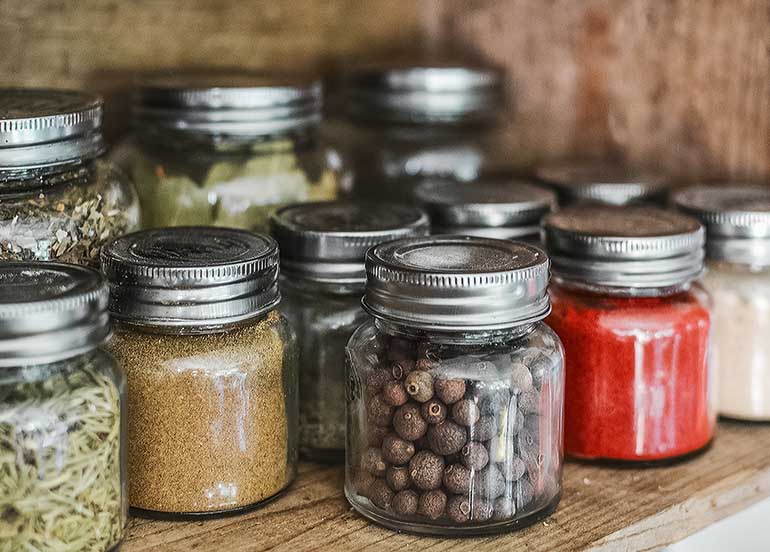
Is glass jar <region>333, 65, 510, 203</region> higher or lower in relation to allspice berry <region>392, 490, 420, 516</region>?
higher

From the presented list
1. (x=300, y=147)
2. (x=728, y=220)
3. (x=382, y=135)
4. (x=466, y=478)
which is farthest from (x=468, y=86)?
(x=466, y=478)

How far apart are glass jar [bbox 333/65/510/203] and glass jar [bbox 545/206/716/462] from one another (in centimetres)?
34

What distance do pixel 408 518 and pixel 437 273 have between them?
0.72 ft

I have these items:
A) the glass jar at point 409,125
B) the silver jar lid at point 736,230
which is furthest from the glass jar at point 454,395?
the glass jar at point 409,125

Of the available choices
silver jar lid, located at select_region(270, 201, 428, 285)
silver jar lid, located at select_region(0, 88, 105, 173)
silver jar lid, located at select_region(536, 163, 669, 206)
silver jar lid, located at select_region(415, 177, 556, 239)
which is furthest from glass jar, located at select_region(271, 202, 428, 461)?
silver jar lid, located at select_region(536, 163, 669, 206)

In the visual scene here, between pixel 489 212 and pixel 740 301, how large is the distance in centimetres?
29

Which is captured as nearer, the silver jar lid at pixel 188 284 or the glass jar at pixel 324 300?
the silver jar lid at pixel 188 284

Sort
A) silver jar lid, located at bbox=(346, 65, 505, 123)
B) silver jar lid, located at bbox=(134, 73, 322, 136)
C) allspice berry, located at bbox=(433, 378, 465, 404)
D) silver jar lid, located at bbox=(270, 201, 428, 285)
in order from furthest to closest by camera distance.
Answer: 1. silver jar lid, located at bbox=(346, 65, 505, 123)
2. silver jar lid, located at bbox=(134, 73, 322, 136)
3. silver jar lid, located at bbox=(270, 201, 428, 285)
4. allspice berry, located at bbox=(433, 378, 465, 404)

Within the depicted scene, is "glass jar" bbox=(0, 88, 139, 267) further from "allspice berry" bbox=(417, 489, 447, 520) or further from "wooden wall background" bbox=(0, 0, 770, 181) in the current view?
"allspice berry" bbox=(417, 489, 447, 520)

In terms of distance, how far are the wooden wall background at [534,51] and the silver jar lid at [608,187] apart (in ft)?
0.32

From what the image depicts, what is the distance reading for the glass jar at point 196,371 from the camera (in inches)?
37.0

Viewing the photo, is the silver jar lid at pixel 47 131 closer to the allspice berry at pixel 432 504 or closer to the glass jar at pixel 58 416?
the glass jar at pixel 58 416

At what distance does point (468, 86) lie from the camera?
1460 mm

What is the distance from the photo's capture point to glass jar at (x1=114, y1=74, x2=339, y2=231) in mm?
1178
